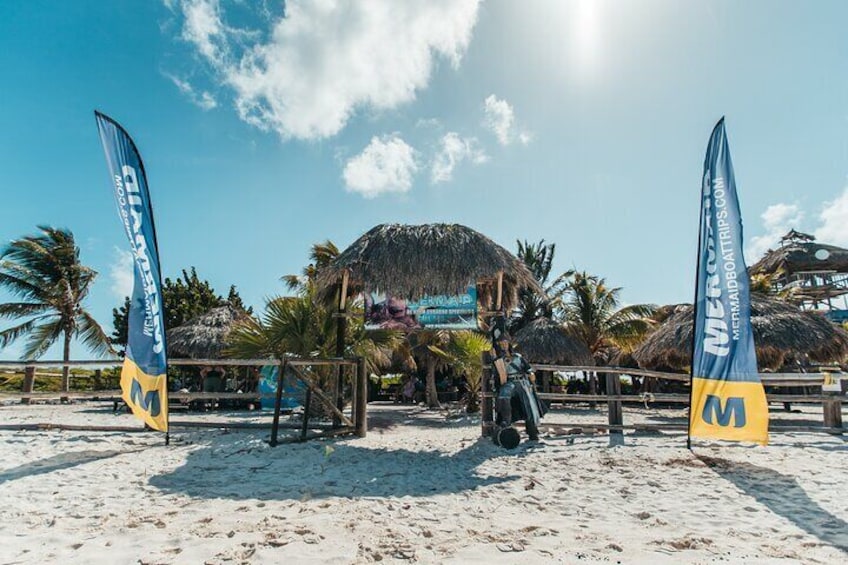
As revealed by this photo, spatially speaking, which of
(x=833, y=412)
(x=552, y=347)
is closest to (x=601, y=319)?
(x=552, y=347)

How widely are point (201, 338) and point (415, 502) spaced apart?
12829mm

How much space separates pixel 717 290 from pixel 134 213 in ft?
22.2

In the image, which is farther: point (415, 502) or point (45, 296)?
point (45, 296)

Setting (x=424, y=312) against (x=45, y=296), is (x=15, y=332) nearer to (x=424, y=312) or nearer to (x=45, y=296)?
(x=45, y=296)

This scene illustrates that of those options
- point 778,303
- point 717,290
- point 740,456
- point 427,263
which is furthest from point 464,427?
point 778,303

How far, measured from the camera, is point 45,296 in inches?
667

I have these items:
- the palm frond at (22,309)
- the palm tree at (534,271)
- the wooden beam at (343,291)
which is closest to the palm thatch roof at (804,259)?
the palm tree at (534,271)

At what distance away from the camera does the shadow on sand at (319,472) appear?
4289 mm

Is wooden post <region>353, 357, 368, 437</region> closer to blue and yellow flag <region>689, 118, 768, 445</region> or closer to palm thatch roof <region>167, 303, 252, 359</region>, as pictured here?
blue and yellow flag <region>689, 118, 768, 445</region>

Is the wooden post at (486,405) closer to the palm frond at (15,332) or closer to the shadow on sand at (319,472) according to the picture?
the shadow on sand at (319,472)

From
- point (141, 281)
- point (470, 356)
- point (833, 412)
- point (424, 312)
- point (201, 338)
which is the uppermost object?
point (141, 281)

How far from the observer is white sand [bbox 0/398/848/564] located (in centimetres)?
285

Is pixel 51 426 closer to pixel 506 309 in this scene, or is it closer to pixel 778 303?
pixel 506 309

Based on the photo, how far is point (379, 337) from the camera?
9484 mm
